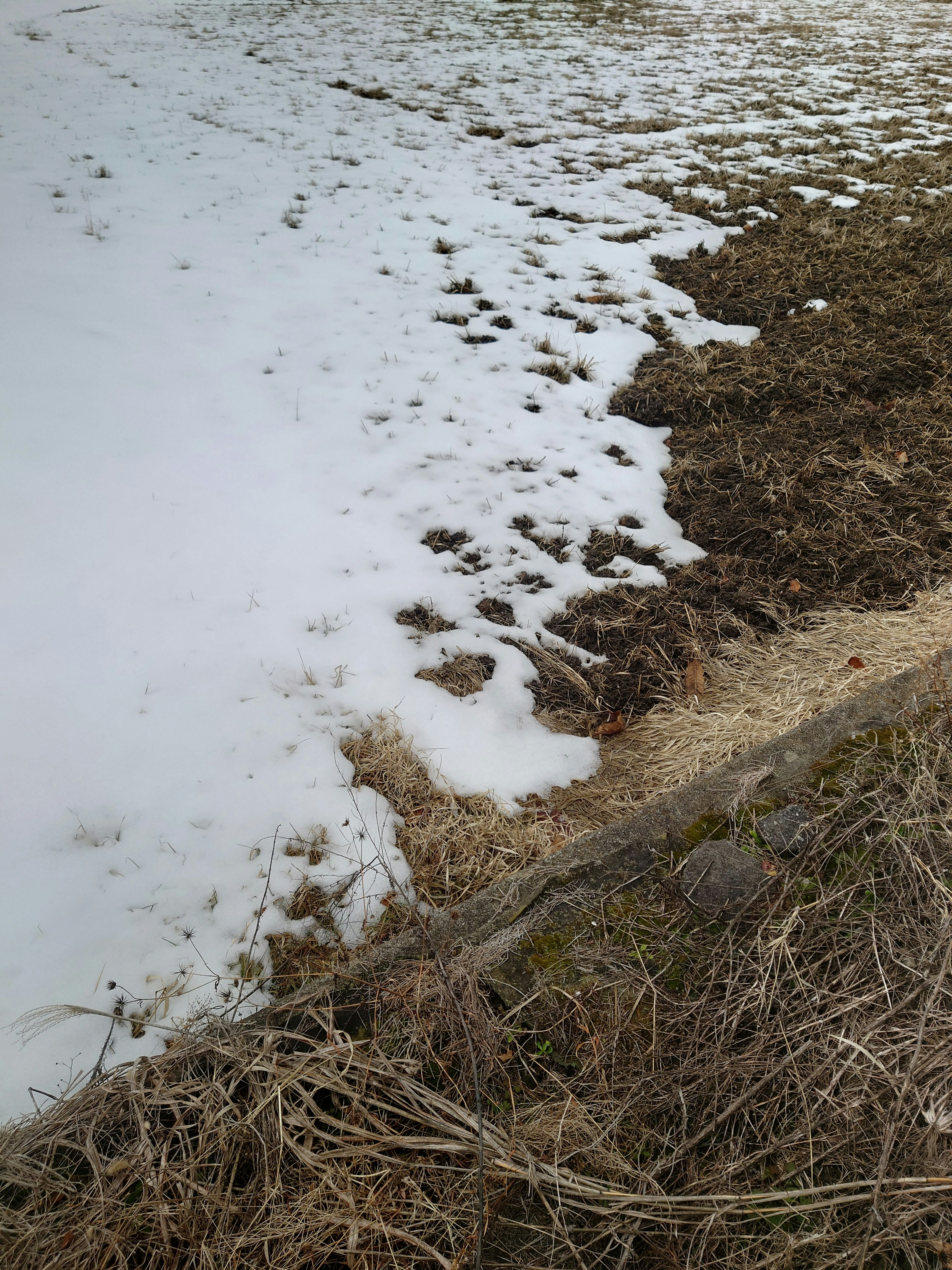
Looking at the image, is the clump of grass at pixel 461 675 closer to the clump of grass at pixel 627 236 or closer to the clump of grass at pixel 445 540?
the clump of grass at pixel 445 540

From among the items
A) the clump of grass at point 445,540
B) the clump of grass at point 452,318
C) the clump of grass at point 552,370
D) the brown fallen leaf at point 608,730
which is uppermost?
the clump of grass at point 452,318

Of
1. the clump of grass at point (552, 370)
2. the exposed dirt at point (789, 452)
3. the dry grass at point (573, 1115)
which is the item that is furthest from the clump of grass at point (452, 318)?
the dry grass at point (573, 1115)

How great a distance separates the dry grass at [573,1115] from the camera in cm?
131

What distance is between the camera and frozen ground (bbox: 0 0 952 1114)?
2.32 metres

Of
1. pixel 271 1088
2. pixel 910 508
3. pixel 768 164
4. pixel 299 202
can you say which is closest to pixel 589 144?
pixel 768 164

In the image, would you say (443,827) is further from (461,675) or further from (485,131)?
(485,131)

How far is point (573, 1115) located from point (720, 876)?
27.7 inches

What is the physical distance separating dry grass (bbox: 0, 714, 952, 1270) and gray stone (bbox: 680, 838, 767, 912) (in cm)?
5

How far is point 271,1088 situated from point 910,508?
12.5 feet

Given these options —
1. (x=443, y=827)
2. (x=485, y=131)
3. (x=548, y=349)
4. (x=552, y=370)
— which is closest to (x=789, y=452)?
(x=552, y=370)

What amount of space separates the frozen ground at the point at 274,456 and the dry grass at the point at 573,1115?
0.47 metres

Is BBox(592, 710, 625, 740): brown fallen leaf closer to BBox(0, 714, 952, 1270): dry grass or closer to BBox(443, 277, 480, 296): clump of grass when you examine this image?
BBox(0, 714, 952, 1270): dry grass

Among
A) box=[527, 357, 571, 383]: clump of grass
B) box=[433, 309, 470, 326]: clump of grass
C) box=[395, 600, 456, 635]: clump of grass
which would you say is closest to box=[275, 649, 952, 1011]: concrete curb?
box=[395, 600, 456, 635]: clump of grass

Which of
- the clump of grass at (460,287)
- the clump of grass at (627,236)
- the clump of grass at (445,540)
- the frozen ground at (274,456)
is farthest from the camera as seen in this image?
the clump of grass at (627,236)
